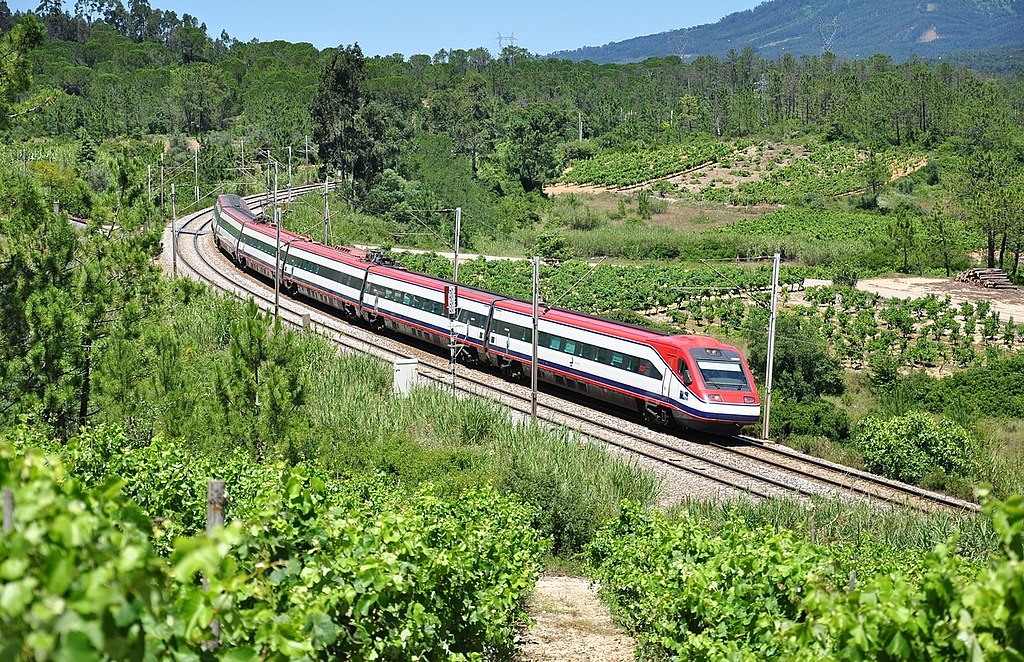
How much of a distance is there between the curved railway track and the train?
2.20 ft

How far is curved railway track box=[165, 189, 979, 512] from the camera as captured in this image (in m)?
24.0

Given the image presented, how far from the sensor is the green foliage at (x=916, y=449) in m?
26.9

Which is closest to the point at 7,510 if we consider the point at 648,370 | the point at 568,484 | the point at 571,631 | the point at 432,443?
the point at 571,631

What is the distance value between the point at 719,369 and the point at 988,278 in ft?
138

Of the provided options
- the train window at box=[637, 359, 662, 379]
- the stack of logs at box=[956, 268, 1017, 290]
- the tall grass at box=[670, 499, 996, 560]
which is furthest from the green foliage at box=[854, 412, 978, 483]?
the stack of logs at box=[956, 268, 1017, 290]

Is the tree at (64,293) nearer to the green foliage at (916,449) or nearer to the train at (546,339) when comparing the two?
the train at (546,339)

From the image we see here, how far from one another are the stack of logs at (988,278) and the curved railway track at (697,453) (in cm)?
3943

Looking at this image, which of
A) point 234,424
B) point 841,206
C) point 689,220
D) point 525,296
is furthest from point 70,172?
point 841,206

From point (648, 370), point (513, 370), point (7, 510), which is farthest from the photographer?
point (513, 370)

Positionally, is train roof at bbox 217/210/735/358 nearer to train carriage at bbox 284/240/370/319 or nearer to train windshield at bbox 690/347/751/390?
train carriage at bbox 284/240/370/319

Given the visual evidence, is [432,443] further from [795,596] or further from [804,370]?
[804,370]

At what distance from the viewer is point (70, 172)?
67375mm

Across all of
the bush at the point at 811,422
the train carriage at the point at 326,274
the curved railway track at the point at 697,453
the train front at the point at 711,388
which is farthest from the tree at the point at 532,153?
the train front at the point at 711,388

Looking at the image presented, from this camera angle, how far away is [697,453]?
1053 inches
